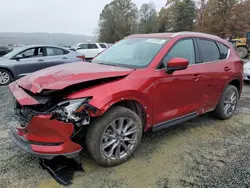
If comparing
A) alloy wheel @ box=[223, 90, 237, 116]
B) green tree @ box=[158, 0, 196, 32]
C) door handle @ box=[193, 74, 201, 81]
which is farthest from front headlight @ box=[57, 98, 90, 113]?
green tree @ box=[158, 0, 196, 32]

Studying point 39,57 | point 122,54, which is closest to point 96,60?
point 122,54

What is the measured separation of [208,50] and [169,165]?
2.19m

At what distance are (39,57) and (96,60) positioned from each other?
17.2ft

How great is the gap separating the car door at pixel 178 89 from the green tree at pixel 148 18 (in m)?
48.0

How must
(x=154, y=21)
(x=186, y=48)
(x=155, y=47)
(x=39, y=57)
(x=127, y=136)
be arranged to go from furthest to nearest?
(x=154, y=21)
(x=39, y=57)
(x=186, y=48)
(x=155, y=47)
(x=127, y=136)

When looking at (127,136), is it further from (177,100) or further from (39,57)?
(39,57)

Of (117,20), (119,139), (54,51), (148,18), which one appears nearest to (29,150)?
(119,139)

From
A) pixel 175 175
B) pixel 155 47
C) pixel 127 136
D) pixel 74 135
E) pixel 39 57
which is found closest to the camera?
pixel 74 135

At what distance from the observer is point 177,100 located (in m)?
3.44

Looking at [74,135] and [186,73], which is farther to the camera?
[186,73]

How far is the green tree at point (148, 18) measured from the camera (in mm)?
50781

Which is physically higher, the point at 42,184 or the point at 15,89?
the point at 15,89

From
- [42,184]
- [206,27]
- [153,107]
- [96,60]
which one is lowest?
[42,184]

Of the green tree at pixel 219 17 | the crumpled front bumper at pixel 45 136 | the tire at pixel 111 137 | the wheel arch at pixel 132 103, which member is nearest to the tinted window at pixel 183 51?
the wheel arch at pixel 132 103
